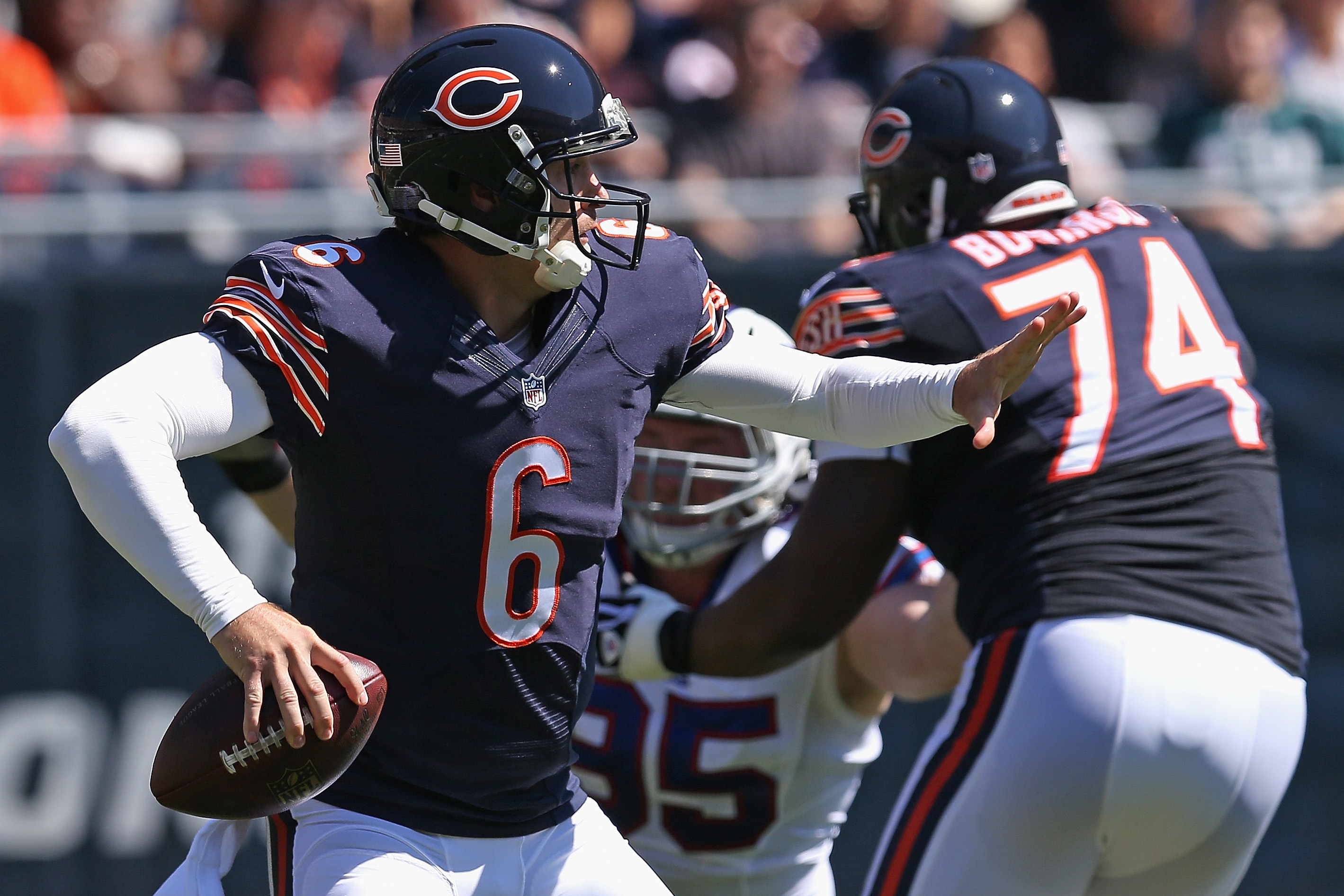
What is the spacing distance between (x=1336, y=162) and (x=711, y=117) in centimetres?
224

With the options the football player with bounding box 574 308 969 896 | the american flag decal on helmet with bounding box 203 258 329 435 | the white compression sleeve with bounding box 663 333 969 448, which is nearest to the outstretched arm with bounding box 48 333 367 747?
the american flag decal on helmet with bounding box 203 258 329 435

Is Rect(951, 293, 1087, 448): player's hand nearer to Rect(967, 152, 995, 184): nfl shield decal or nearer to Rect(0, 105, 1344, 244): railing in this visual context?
Rect(967, 152, 995, 184): nfl shield decal

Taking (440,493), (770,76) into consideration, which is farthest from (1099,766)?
(770,76)

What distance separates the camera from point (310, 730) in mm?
2018

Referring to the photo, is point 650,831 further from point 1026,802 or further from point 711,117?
point 711,117

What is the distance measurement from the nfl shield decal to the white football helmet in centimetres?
54

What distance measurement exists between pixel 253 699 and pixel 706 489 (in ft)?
5.43

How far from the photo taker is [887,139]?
3119mm

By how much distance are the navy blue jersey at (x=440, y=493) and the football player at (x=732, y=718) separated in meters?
0.92

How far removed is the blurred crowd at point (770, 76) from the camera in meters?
5.17

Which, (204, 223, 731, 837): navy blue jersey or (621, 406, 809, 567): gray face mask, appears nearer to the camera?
(204, 223, 731, 837): navy blue jersey

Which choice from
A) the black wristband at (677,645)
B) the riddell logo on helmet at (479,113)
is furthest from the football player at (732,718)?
the riddell logo on helmet at (479,113)

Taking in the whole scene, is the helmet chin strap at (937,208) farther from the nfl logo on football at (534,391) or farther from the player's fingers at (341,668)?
the player's fingers at (341,668)

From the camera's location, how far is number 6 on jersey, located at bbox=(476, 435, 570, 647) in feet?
7.34
